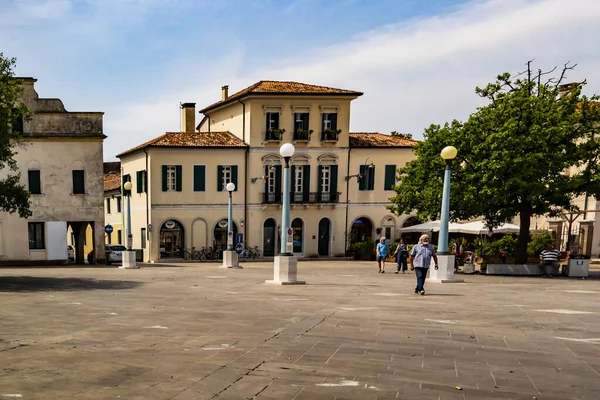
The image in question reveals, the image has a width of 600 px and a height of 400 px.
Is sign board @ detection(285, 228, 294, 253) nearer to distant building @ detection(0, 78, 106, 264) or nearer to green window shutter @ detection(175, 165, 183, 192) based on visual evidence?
distant building @ detection(0, 78, 106, 264)

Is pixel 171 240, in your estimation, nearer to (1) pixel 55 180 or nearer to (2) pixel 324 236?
(1) pixel 55 180

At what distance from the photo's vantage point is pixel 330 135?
124 feet

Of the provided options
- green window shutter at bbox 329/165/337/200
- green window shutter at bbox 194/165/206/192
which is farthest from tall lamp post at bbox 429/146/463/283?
green window shutter at bbox 194/165/206/192

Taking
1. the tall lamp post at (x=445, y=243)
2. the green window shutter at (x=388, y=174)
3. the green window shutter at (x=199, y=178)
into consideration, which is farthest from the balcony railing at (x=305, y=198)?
the tall lamp post at (x=445, y=243)

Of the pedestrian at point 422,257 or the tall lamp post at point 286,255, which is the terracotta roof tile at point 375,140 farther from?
the pedestrian at point 422,257

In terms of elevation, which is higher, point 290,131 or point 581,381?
point 290,131

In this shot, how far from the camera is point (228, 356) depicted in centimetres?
647

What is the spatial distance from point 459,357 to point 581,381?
4.67 ft

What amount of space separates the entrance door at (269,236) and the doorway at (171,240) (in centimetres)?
620

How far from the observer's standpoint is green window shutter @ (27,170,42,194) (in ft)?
98.0

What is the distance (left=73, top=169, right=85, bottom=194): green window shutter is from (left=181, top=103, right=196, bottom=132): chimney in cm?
1419

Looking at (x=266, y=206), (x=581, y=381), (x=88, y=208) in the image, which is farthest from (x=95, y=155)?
(x=581, y=381)

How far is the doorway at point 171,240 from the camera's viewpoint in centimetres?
3612

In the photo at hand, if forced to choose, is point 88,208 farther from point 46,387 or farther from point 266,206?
point 46,387
